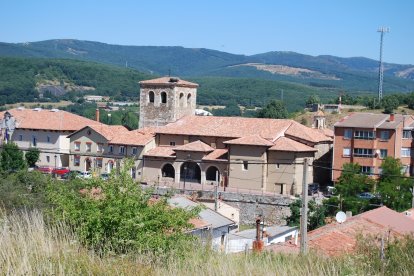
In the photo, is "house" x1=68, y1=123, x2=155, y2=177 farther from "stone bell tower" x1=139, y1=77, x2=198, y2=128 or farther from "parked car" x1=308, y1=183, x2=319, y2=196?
"parked car" x1=308, y1=183, x2=319, y2=196

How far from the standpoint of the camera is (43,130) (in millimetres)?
53875

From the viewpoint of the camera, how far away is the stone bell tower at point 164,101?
51188 millimetres

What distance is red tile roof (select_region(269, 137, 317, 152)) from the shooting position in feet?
135

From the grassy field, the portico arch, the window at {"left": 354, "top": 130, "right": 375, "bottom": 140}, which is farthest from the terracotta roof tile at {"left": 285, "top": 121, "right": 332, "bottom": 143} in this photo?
the grassy field

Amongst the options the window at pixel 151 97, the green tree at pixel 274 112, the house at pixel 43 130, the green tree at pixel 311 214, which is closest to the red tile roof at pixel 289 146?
the green tree at pixel 311 214

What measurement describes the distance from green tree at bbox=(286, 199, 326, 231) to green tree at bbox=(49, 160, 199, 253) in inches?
765

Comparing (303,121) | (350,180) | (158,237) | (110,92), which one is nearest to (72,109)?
(110,92)

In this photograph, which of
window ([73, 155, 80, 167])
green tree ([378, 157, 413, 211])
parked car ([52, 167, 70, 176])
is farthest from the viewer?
window ([73, 155, 80, 167])

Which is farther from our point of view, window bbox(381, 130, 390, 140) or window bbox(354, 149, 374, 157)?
window bbox(354, 149, 374, 157)

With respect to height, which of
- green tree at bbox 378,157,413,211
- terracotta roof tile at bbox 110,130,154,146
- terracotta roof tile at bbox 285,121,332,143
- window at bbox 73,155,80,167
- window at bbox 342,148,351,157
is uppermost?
terracotta roof tile at bbox 285,121,332,143

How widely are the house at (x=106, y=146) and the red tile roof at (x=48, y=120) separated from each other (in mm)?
3980

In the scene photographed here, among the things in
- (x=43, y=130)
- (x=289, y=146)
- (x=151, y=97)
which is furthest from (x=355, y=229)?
(x=43, y=130)

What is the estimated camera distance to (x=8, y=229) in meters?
7.79

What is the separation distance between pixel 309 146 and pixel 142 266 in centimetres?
3682
